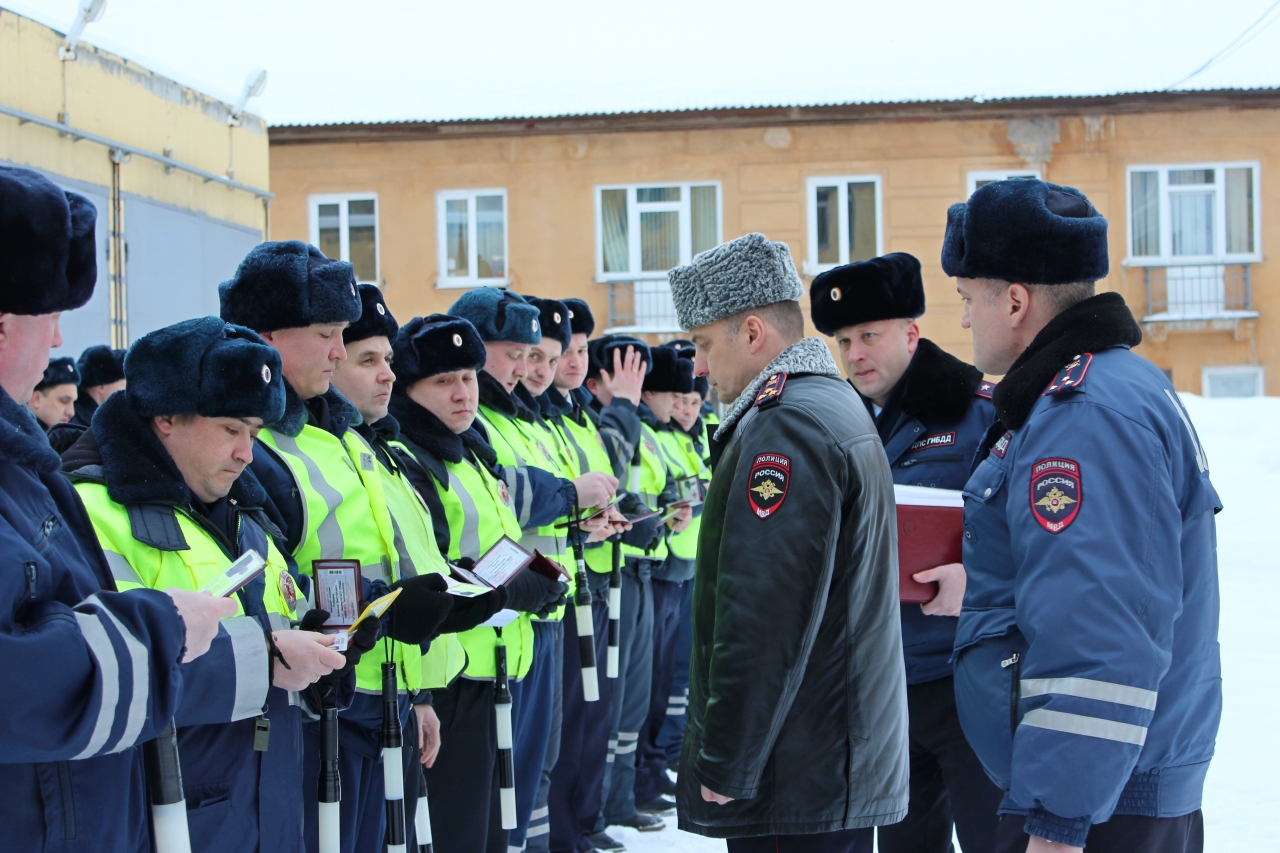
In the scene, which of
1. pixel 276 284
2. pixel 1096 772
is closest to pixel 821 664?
pixel 1096 772

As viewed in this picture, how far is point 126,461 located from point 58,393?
452 cm

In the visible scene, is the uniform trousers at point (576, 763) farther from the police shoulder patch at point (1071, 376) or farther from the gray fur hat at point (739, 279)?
the police shoulder patch at point (1071, 376)

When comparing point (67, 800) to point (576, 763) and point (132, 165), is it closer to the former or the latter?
point (576, 763)

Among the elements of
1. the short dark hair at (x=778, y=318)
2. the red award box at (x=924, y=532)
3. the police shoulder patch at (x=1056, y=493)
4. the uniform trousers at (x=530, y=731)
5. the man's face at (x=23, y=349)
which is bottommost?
the uniform trousers at (x=530, y=731)

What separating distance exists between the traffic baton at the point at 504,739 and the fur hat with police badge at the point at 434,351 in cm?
97

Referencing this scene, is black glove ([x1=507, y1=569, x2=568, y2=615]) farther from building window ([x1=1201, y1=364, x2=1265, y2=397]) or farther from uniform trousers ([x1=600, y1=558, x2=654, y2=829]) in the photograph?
building window ([x1=1201, y1=364, x2=1265, y2=397])

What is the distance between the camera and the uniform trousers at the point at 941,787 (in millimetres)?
3197

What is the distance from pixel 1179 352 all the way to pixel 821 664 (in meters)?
17.3

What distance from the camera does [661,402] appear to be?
7582mm

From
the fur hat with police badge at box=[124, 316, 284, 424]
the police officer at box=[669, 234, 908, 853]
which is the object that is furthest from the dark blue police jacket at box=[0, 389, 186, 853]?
the police officer at box=[669, 234, 908, 853]

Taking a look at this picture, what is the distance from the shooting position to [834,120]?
17.5m

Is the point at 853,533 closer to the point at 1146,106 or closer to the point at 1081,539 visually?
the point at 1081,539

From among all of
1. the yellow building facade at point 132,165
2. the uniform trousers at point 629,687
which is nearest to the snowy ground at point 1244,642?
the uniform trousers at point 629,687

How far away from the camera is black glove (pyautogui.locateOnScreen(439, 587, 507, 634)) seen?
330 centimetres
